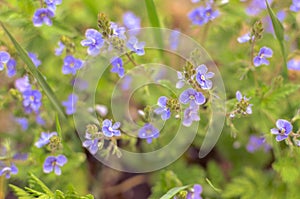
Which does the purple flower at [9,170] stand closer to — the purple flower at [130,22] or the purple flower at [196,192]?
the purple flower at [196,192]

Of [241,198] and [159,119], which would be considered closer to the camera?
[159,119]

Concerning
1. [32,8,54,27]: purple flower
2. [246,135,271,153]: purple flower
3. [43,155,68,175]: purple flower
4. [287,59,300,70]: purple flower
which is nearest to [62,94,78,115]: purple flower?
[43,155,68,175]: purple flower

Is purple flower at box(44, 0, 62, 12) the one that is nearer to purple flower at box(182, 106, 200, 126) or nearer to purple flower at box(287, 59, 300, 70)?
purple flower at box(182, 106, 200, 126)

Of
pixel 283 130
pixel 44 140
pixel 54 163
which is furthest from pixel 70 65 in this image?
pixel 283 130

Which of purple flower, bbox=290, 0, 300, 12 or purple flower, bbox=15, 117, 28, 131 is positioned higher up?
purple flower, bbox=290, 0, 300, 12

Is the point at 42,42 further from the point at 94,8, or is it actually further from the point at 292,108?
the point at 292,108

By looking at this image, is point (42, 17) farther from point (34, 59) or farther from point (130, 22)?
point (130, 22)

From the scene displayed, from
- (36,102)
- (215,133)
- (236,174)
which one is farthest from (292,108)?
(36,102)
